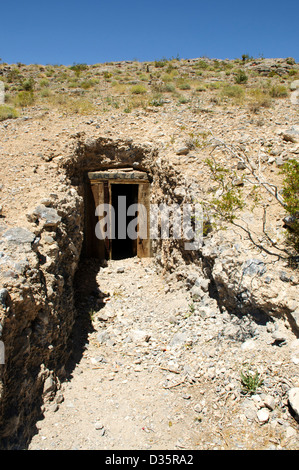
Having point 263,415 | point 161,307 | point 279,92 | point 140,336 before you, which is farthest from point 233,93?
point 263,415

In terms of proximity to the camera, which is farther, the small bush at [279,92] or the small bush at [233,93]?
the small bush at [279,92]

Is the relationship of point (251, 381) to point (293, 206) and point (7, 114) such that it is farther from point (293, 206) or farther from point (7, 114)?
point (7, 114)

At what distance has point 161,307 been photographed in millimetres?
5848

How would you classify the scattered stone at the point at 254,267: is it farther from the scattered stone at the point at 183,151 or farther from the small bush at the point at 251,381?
the scattered stone at the point at 183,151

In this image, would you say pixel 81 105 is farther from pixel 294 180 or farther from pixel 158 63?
pixel 158 63

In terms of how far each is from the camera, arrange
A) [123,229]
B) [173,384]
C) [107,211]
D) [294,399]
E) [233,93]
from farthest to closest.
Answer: [233,93]
[123,229]
[107,211]
[173,384]
[294,399]

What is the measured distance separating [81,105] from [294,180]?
274 inches

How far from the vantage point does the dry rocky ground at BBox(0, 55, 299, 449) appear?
3.42 m

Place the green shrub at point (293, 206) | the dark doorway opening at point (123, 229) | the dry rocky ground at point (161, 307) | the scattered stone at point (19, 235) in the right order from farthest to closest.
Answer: the dark doorway opening at point (123, 229)
the green shrub at point (293, 206)
the scattered stone at point (19, 235)
the dry rocky ground at point (161, 307)

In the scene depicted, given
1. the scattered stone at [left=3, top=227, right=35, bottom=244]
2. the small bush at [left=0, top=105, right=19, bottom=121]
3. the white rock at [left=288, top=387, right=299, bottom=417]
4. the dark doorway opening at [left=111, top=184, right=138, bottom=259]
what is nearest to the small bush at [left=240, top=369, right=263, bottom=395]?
the white rock at [left=288, top=387, right=299, bottom=417]

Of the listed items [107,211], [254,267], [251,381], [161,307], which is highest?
[107,211]

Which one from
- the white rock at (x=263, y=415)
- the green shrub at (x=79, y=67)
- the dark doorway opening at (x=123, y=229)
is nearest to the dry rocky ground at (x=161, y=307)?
the white rock at (x=263, y=415)

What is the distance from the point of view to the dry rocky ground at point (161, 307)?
3418mm

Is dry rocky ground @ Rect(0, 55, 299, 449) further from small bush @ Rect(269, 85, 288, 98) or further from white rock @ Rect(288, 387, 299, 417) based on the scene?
small bush @ Rect(269, 85, 288, 98)
